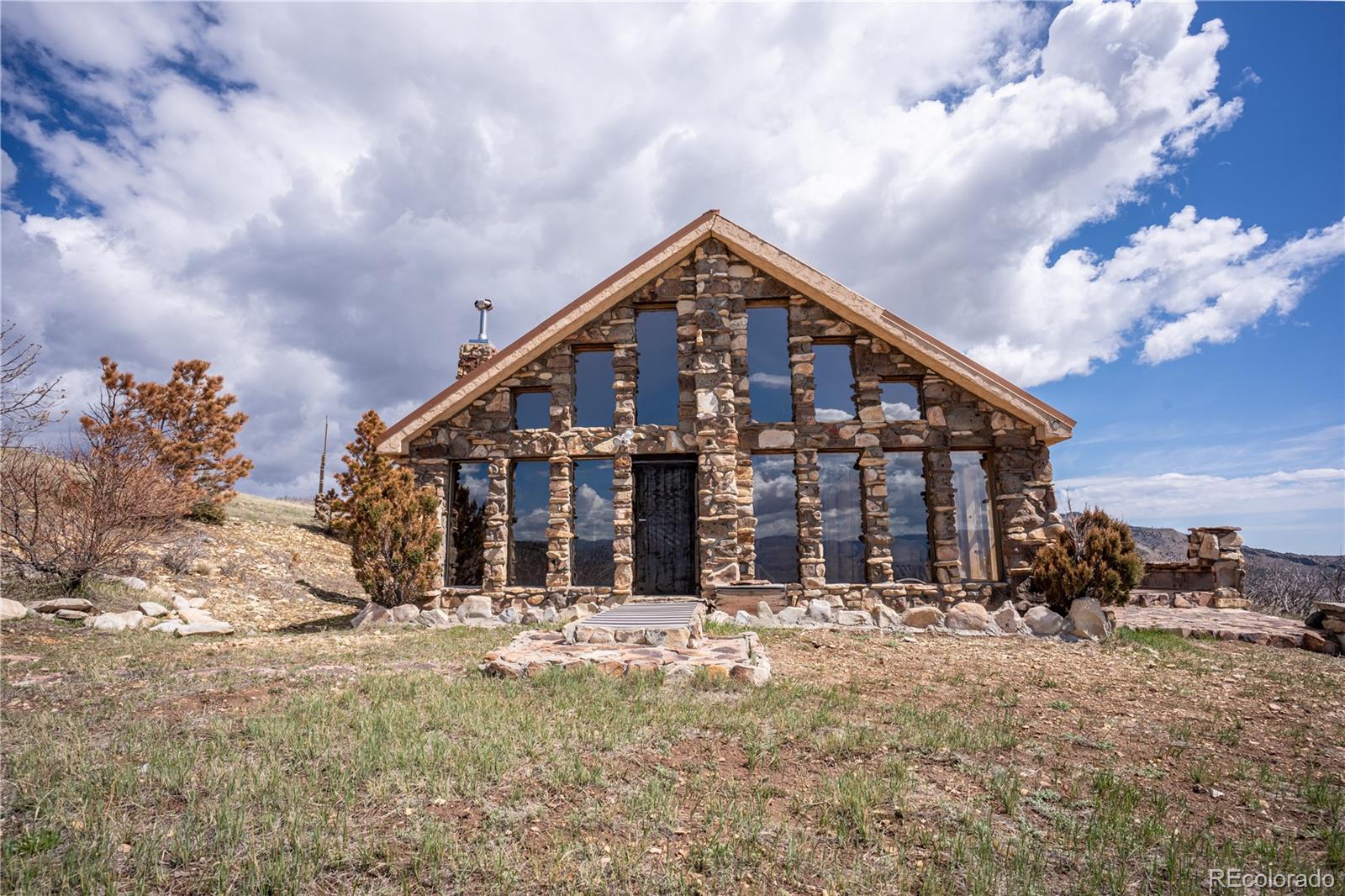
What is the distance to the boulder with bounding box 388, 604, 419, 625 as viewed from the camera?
36.9ft

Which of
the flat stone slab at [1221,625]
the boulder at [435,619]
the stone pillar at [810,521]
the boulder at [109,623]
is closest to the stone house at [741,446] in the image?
the stone pillar at [810,521]

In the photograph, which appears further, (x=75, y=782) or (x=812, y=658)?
(x=812, y=658)

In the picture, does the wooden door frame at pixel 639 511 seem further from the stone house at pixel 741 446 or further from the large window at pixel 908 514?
the large window at pixel 908 514

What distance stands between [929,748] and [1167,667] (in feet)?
16.9

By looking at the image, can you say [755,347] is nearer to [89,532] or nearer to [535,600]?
[535,600]

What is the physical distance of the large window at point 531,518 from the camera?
45.7 ft

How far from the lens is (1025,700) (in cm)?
587

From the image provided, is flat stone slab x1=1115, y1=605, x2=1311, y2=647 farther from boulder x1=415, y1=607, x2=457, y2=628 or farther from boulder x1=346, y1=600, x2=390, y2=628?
boulder x1=346, y1=600, x2=390, y2=628

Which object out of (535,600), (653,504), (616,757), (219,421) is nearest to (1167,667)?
(616,757)

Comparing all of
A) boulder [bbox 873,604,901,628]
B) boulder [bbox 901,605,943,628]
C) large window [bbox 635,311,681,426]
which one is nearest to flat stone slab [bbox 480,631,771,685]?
boulder [bbox 873,604,901,628]

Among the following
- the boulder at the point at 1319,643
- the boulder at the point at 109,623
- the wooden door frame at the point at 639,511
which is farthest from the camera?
the wooden door frame at the point at 639,511

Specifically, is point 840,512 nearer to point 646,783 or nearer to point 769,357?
point 769,357

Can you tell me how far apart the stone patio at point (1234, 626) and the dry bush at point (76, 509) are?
17.1m
